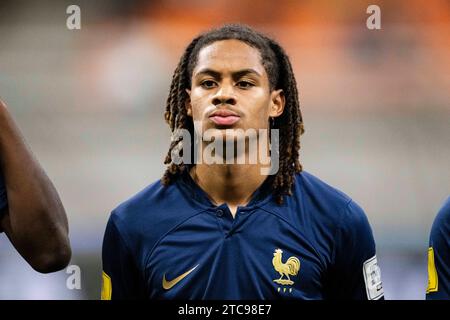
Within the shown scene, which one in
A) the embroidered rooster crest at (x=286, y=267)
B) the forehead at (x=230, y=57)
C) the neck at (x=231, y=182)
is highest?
the forehead at (x=230, y=57)

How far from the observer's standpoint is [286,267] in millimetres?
2969

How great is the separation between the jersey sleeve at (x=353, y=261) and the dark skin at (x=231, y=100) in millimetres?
337

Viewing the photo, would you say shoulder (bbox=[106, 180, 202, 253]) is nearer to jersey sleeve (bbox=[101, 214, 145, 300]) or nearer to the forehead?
jersey sleeve (bbox=[101, 214, 145, 300])

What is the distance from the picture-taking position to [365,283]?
3.12 meters

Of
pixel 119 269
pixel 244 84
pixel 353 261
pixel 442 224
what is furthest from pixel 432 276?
pixel 119 269

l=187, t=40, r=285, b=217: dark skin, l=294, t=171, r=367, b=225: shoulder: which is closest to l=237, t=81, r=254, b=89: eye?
l=187, t=40, r=285, b=217: dark skin

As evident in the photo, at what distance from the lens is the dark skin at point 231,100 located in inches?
120

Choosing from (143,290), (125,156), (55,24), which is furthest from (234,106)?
(55,24)

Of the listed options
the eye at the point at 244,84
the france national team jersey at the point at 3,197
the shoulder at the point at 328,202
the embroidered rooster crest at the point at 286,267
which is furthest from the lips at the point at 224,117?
the france national team jersey at the point at 3,197

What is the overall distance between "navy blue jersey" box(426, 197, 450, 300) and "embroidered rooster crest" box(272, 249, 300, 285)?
73 centimetres

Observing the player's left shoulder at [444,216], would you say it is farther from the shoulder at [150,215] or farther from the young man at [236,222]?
the shoulder at [150,215]

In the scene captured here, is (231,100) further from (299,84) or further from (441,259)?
(299,84)

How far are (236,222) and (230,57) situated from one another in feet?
1.84
